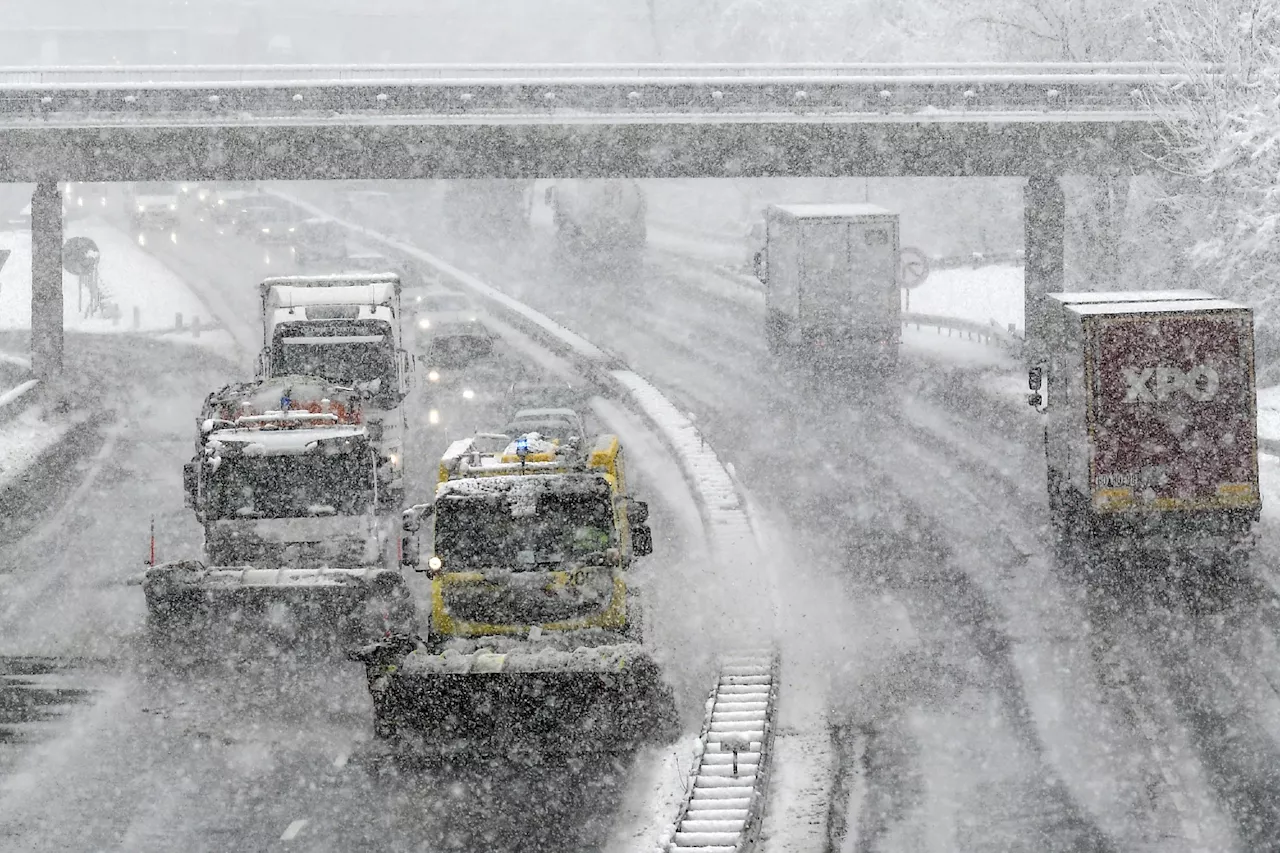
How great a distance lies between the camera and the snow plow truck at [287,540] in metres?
19.8

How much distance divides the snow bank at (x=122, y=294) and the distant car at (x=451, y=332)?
480 inches

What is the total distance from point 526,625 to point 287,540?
536 cm

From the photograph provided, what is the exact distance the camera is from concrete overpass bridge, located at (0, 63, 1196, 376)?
128ft

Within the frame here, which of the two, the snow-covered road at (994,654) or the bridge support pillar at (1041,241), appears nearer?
the snow-covered road at (994,654)

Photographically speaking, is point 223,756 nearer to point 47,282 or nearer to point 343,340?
point 343,340

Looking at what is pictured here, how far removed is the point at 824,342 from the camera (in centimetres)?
3853

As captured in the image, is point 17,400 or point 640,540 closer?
point 640,540

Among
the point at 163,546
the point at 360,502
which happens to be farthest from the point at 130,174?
the point at 360,502

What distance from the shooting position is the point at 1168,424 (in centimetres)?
2167

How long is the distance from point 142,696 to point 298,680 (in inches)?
62.8

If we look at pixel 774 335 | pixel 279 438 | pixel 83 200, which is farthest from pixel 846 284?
pixel 83 200

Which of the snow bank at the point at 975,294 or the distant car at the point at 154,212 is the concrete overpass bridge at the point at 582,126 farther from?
the distant car at the point at 154,212

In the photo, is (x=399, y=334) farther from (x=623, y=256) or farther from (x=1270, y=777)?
(x=623, y=256)

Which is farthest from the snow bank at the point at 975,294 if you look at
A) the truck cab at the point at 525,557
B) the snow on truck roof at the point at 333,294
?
→ the truck cab at the point at 525,557
